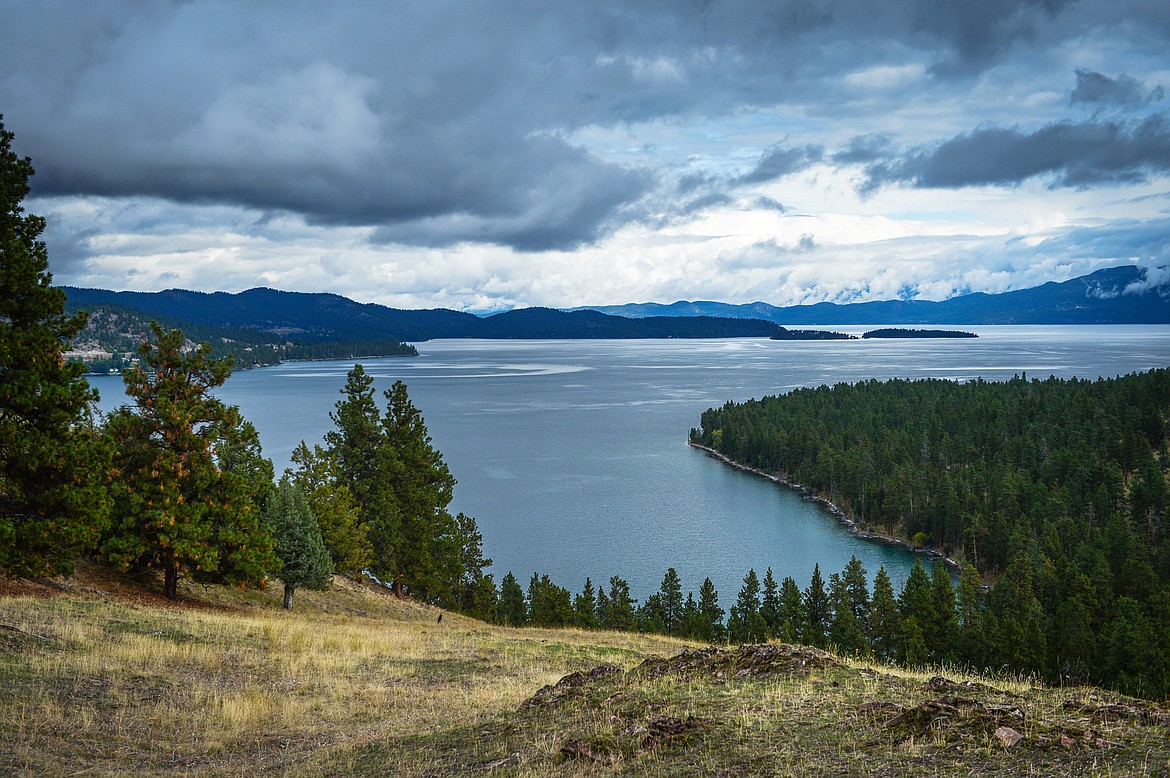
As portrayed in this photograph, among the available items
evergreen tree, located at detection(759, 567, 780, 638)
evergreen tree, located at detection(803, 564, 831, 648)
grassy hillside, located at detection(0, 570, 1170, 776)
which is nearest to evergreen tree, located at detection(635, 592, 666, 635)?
evergreen tree, located at detection(759, 567, 780, 638)

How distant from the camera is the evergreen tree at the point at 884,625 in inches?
2387

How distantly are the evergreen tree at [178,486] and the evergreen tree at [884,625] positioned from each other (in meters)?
48.0

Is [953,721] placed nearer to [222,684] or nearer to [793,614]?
[222,684]

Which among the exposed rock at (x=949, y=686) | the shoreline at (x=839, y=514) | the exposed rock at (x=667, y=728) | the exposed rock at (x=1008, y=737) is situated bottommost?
the shoreline at (x=839, y=514)

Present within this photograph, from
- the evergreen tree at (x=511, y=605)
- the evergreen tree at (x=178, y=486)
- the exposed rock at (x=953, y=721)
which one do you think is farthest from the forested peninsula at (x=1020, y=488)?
the evergreen tree at (x=511, y=605)

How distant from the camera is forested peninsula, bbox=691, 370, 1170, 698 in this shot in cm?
5822

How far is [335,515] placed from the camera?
47406 millimetres

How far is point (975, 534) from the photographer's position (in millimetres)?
92438

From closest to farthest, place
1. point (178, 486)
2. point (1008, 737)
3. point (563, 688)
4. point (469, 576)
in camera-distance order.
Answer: point (1008, 737)
point (563, 688)
point (178, 486)
point (469, 576)

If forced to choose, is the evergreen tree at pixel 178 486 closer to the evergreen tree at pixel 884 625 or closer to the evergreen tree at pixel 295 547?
the evergreen tree at pixel 295 547

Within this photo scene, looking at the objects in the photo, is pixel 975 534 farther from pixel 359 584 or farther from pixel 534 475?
pixel 359 584

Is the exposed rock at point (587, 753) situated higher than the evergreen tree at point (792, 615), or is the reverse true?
the exposed rock at point (587, 753)

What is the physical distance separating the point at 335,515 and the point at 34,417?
88.8ft

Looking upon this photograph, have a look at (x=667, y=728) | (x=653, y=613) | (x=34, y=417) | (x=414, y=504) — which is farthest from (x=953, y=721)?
(x=653, y=613)
